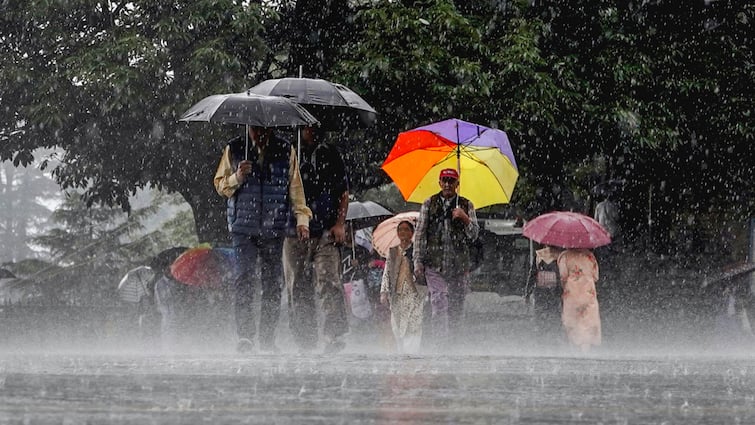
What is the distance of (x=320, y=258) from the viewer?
33.9 ft

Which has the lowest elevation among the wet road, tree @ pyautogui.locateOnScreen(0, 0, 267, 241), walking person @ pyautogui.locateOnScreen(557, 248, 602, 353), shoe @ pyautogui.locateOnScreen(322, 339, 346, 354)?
the wet road

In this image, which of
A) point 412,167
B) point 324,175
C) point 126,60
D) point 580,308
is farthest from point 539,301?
point 126,60

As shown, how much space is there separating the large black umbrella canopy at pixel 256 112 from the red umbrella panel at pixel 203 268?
303cm

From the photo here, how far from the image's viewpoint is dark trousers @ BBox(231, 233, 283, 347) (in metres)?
9.91

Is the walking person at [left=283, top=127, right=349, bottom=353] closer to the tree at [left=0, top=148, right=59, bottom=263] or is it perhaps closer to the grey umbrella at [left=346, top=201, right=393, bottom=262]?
the grey umbrella at [left=346, top=201, right=393, bottom=262]

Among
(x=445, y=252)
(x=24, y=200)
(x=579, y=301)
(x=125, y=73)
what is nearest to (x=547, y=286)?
(x=579, y=301)

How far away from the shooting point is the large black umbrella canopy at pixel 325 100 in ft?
39.5

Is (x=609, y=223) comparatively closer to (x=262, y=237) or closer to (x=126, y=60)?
(x=126, y=60)

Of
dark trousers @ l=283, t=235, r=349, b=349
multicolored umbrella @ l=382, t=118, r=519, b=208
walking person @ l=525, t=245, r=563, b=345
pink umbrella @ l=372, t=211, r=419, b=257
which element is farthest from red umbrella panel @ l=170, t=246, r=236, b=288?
dark trousers @ l=283, t=235, r=349, b=349

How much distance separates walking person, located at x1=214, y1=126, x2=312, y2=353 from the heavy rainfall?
0.01m

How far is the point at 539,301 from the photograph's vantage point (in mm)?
14086

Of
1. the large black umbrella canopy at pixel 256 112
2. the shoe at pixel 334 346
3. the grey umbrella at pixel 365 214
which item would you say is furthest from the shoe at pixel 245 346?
the grey umbrella at pixel 365 214

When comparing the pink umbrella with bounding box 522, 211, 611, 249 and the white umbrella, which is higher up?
the pink umbrella with bounding box 522, 211, 611, 249

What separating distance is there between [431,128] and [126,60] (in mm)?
11227
